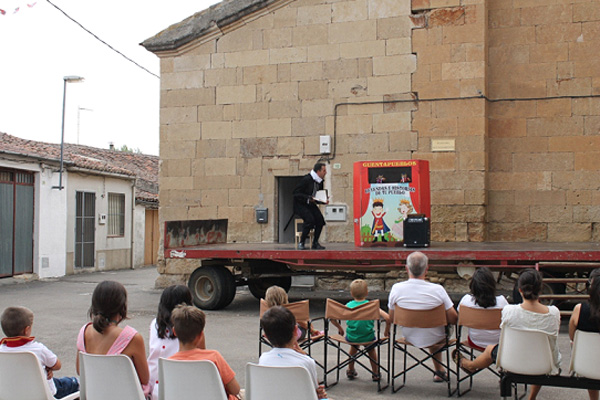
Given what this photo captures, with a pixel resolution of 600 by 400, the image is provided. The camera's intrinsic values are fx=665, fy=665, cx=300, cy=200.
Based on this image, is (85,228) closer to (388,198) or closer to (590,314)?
(388,198)

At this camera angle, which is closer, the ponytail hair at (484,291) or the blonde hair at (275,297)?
the ponytail hair at (484,291)

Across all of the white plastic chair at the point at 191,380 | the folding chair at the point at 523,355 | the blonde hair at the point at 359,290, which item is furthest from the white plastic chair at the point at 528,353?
the white plastic chair at the point at 191,380

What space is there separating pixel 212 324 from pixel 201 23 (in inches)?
258

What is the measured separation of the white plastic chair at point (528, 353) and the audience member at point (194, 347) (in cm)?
207

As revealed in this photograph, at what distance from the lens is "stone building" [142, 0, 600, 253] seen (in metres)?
11.5

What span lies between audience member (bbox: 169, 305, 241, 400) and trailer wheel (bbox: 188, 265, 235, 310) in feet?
21.4

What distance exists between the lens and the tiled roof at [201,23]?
42.2 ft

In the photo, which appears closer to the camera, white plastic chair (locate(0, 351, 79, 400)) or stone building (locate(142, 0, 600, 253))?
white plastic chair (locate(0, 351, 79, 400))

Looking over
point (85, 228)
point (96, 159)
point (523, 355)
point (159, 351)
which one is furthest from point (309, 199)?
point (96, 159)

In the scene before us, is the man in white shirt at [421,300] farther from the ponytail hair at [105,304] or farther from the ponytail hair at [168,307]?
the ponytail hair at [105,304]

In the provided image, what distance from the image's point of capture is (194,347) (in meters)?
3.97

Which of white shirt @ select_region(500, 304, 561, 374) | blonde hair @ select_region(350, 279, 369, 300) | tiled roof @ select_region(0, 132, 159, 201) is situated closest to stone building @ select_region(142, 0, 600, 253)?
tiled roof @ select_region(0, 132, 159, 201)

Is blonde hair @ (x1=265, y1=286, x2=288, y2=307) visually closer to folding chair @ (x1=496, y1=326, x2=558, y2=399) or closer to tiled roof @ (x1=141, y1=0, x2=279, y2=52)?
folding chair @ (x1=496, y1=326, x2=558, y2=399)

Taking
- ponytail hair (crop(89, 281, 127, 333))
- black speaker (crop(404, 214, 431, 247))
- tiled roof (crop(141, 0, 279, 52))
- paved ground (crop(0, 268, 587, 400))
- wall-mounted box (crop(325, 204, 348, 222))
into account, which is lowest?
paved ground (crop(0, 268, 587, 400))
